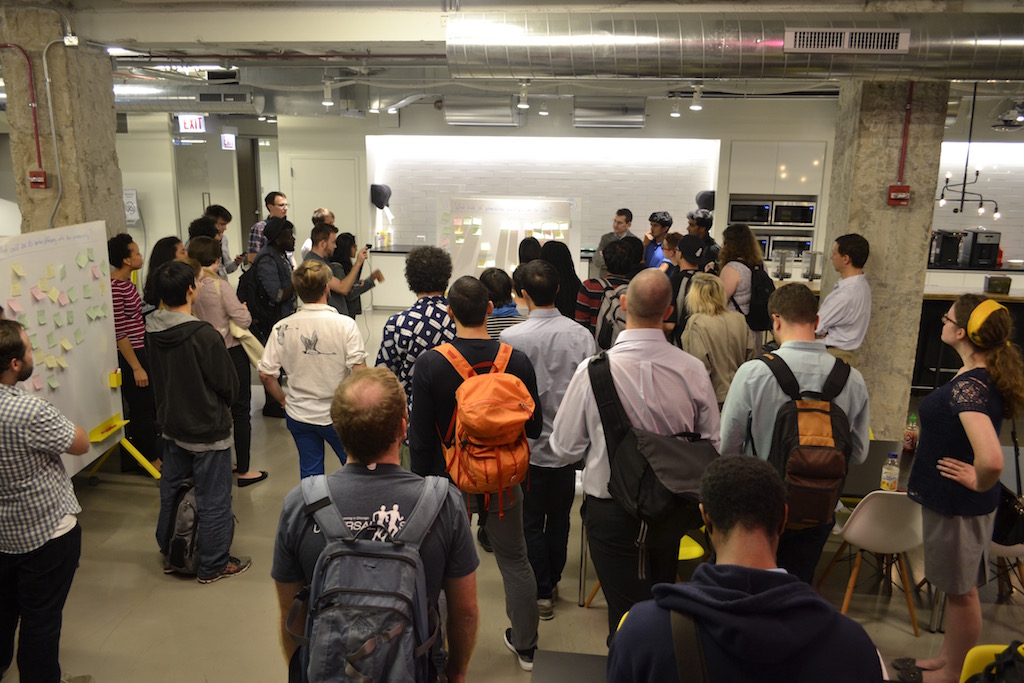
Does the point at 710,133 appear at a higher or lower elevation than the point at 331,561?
higher

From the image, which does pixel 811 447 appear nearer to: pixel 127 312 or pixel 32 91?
pixel 127 312

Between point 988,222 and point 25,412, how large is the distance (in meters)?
12.4

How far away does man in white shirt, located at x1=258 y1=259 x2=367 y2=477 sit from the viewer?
3834 millimetres

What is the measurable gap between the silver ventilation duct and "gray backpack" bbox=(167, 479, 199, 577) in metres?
3.16

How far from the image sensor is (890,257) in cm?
562

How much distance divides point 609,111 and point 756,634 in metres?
9.81

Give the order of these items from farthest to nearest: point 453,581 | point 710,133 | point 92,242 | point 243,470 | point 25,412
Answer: point 710,133 → point 243,470 → point 92,242 → point 25,412 → point 453,581

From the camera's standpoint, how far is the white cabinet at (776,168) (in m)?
10.7

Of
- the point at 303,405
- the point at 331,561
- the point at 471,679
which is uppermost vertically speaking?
the point at 331,561

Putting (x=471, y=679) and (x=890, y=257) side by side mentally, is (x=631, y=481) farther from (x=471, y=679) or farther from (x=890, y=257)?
(x=890, y=257)

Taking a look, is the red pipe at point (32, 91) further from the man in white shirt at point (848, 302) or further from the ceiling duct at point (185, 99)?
the man in white shirt at point (848, 302)

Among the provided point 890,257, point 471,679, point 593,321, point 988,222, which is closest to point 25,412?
point 471,679

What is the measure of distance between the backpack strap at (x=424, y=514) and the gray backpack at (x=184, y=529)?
97.1 inches

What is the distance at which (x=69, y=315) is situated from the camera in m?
4.02
